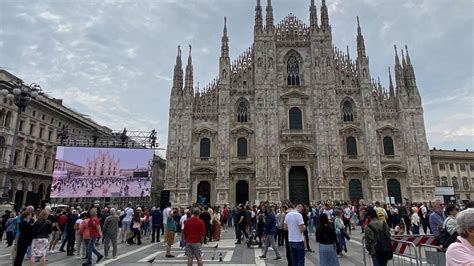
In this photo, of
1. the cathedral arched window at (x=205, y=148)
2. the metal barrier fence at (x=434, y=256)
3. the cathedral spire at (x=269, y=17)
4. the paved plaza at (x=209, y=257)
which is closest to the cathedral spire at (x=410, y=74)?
the cathedral spire at (x=269, y=17)

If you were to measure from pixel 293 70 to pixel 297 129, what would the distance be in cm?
667

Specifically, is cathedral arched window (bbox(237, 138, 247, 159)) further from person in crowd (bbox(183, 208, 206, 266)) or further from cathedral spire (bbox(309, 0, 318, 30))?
person in crowd (bbox(183, 208, 206, 266))

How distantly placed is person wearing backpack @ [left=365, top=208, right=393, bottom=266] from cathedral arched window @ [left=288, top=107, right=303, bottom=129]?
27000 mm

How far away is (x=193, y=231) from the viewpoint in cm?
750

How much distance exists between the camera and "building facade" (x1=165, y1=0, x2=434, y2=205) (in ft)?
98.3

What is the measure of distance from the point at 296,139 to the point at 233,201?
8.73 meters

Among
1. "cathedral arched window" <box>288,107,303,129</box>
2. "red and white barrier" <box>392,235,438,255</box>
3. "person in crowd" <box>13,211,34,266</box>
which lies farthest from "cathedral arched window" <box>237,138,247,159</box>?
"red and white barrier" <box>392,235,438,255</box>

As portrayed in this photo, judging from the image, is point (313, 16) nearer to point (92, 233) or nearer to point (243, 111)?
point (243, 111)

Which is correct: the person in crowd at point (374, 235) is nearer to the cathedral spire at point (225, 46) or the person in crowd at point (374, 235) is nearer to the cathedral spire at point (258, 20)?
the cathedral spire at point (225, 46)

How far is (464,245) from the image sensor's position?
2520 mm

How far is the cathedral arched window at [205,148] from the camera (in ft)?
104

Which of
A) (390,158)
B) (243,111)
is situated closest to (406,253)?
(243,111)

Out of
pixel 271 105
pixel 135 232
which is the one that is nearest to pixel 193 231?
pixel 135 232

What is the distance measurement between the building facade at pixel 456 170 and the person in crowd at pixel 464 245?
50.0 metres
